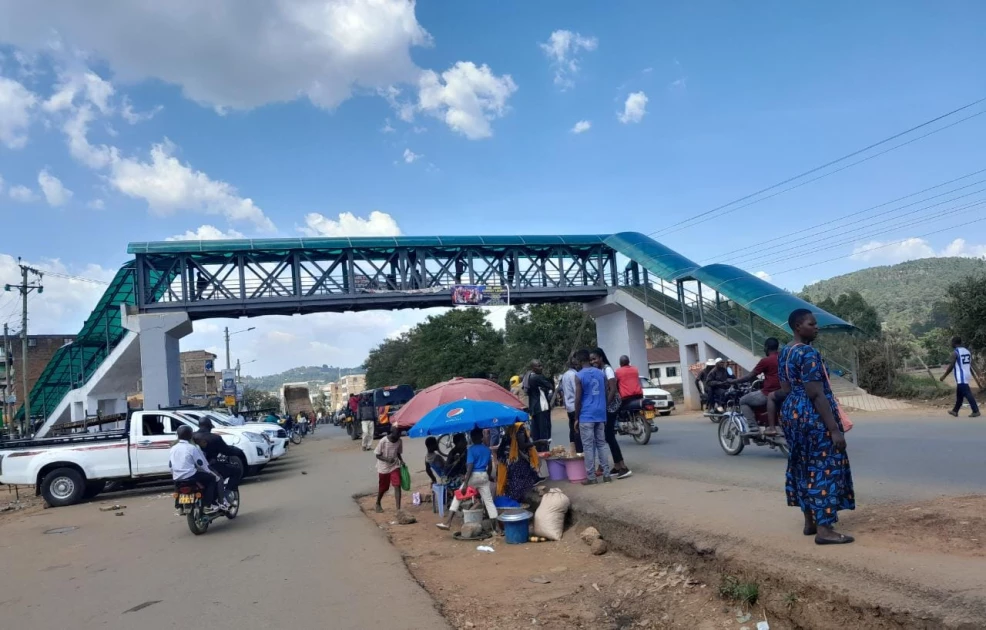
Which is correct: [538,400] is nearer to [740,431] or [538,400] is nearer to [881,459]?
[740,431]

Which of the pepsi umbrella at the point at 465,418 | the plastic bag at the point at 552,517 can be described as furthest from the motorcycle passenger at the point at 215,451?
the plastic bag at the point at 552,517

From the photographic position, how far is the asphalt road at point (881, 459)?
7.93 meters

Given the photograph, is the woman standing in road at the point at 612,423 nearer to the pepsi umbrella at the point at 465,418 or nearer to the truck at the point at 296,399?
the pepsi umbrella at the point at 465,418

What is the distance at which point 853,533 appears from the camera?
5.57 meters

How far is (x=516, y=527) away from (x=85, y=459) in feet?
37.7

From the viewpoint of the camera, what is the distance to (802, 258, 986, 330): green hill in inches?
3954

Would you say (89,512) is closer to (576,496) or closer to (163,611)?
(163,611)

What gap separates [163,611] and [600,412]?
5.53 metres

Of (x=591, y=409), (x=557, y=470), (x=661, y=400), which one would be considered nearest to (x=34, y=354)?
(x=661, y=400)

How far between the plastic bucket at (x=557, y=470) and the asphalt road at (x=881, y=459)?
4.78ft

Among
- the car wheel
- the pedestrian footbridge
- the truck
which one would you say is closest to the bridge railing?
the pedestrian footbridge

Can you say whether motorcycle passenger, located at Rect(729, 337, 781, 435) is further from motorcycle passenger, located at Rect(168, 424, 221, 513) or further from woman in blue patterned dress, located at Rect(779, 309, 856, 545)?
motorcycle passenger, located at Rect(168, 424, 221, 513)

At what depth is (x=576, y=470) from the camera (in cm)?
1033

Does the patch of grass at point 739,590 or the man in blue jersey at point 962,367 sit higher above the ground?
the man in blue jersey at point 962,367
